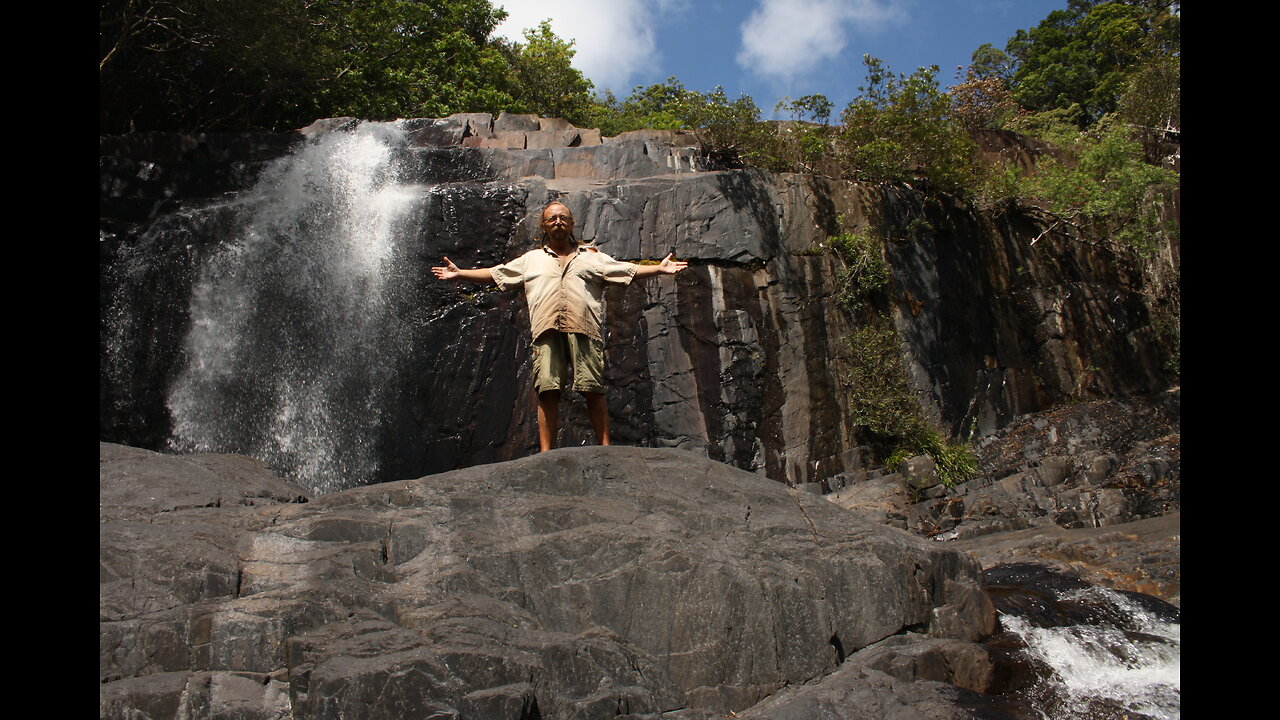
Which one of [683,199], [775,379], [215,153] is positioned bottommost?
[775,379]

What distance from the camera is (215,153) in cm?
1496

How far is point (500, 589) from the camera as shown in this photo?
4.96 meters

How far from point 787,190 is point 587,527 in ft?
33.8

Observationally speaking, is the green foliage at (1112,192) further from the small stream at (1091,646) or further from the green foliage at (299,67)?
the green foliage at (299,67)

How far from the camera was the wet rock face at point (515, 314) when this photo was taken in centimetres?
1253

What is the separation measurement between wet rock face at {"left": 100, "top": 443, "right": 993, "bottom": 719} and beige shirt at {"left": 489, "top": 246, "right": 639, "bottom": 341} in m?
0.98

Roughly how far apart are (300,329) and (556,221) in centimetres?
738

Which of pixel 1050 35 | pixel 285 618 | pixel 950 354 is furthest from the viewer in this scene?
pixel 1050 35

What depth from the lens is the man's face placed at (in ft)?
22.2

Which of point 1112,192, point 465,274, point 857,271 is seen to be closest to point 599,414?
point 465,274

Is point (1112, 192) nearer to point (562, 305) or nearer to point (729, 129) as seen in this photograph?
point (729, 129)

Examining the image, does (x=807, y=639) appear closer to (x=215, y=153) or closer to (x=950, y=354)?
(x=950, y=354)

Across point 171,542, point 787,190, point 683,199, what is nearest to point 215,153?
point 683,199

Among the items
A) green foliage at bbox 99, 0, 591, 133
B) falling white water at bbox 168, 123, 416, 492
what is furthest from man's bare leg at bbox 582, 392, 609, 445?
green foliage at bbox 99, 0, 591, 133
